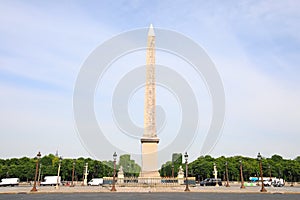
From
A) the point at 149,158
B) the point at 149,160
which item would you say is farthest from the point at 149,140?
the point at 149,160

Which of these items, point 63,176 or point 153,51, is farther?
point 63,176

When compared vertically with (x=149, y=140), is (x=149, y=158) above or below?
below

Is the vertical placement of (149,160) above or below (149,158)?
below

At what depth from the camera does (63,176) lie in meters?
80.8

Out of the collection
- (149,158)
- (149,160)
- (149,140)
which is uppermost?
(149,140)

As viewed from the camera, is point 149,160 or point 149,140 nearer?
point 149,140

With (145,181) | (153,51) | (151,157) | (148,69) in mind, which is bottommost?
(145,181)

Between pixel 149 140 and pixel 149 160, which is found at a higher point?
pixel 149 140

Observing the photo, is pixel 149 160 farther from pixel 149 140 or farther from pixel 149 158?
pixel 149 140

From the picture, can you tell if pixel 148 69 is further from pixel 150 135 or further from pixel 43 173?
pixel 43 173

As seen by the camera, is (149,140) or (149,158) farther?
(149,158)

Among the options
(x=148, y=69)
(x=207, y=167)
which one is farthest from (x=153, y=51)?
(x=207, y=167)

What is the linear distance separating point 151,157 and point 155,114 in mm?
5549

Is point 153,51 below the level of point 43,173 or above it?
above
